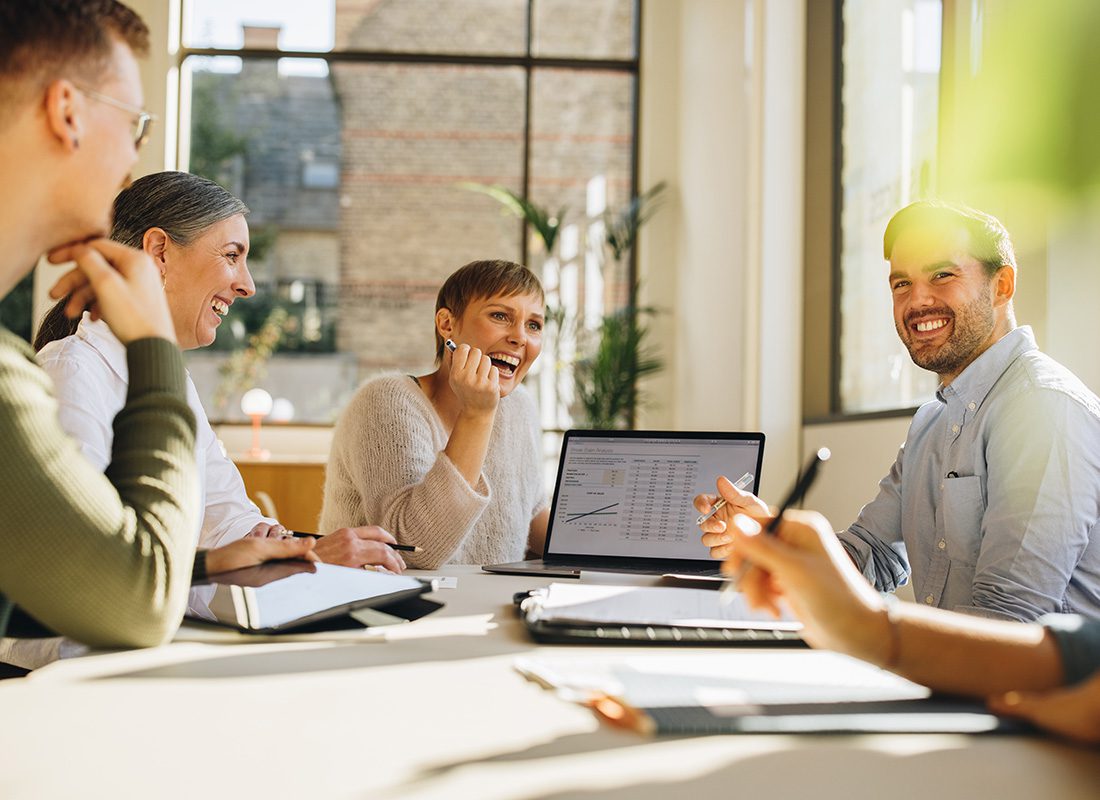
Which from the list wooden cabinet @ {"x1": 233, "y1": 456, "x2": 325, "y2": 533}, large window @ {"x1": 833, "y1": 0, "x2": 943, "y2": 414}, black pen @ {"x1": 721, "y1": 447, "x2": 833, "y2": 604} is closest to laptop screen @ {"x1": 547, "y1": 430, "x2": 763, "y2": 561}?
Answer: black pen @ {"x1": 721, "y1": 447, "x2": 833, "y2": 604}

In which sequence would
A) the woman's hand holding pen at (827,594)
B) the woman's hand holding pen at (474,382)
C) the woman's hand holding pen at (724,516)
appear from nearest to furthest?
1. the woman's hand holding pen at (827,594)
2. the woman's hand holding pen at (724,516)
3. the woman's hand holding pen at (474,382)

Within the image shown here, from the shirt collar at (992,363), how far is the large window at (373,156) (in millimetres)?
4380

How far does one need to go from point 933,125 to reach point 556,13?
346 cm

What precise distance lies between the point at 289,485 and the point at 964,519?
158 inches

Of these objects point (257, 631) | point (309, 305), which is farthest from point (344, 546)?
point (309, 305)

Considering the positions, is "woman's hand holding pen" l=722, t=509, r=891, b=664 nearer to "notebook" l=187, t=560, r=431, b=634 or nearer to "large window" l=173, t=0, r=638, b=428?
"notebook" l=187, t=560, r=431, b=634

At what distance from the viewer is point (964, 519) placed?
1835 mm

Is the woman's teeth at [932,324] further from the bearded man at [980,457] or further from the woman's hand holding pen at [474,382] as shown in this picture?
the woman's hand holding pen at [474,382]

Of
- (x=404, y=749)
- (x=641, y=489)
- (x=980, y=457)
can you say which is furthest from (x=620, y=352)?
(x=404, y=749)

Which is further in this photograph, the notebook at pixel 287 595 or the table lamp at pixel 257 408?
the table lamp at pixel 257 408

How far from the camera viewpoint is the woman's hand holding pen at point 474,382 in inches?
87.4

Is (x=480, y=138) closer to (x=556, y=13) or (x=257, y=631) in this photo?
(x=556, y=13)

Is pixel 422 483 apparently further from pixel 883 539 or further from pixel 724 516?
pixel 883 539

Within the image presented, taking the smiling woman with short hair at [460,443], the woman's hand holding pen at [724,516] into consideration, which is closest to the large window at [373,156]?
the smiling woman with short hair at [460,443]
